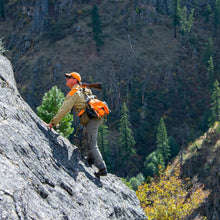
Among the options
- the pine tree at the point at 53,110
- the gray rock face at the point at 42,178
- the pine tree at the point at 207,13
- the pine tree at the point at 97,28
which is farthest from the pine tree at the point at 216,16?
the gray rock face at the point at 42,178

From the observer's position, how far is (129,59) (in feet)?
219

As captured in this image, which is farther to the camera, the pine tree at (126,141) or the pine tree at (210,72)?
the pine tree at (210,72)

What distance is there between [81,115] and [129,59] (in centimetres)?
6020

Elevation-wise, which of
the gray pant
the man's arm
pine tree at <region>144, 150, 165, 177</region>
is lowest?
pine tree at <region>144, 150, 165, 177</region>

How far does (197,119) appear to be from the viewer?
200ft

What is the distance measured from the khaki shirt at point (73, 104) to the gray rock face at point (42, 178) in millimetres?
569

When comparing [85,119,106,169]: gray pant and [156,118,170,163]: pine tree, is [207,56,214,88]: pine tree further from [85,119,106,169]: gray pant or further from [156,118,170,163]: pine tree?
[85,119,106,169]: gray pant

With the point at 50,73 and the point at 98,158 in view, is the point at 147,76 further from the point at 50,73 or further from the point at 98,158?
the point at 98,158

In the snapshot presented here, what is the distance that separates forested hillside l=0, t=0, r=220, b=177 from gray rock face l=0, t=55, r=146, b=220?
44282 mm

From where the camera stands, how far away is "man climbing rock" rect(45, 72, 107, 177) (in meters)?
7.50

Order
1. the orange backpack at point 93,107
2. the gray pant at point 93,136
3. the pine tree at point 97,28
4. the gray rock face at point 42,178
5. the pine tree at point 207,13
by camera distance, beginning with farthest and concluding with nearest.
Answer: the pine tree at point 207,13, the pine tree at point 97,28, the gray pant at point 93,136, the orange backpack at point 93,107, the gray rock face at point 42,178

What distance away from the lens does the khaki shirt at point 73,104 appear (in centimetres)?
746

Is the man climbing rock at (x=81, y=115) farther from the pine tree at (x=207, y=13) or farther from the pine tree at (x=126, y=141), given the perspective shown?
the pine tree at (x=207, y=13)

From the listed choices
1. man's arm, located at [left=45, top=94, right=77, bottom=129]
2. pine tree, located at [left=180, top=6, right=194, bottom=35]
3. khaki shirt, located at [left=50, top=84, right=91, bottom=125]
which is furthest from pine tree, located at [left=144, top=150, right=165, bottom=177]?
man's arm, located at [left=45, top=94, right=77, bottom=129]
